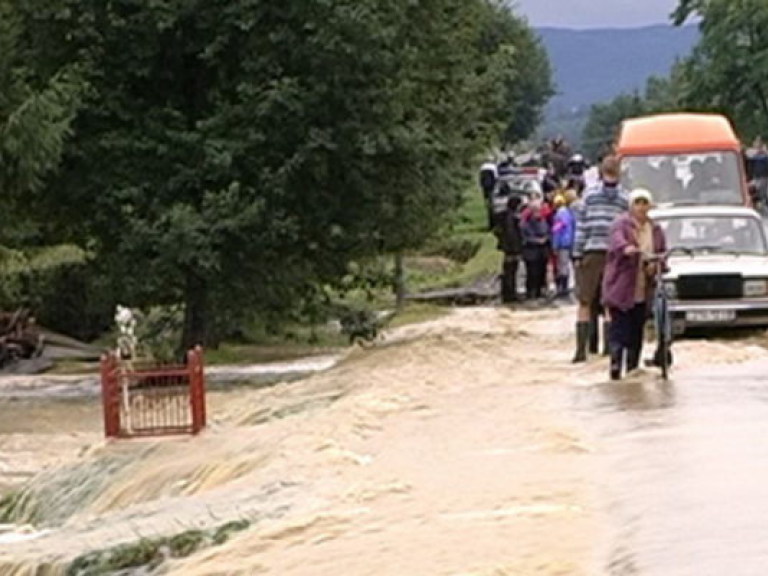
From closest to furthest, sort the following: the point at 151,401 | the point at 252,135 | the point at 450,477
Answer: the point at 450,477 → the point at 151,401 → the point at 252,135

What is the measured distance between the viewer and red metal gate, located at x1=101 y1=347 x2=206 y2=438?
75.2 ft

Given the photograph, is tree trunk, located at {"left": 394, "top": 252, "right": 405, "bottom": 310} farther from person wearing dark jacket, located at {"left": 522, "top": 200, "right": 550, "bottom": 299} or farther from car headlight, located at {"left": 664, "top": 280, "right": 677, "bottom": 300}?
car headlight, located at {"left": 664, "top": 280, "right": 677, "bottom": 300}

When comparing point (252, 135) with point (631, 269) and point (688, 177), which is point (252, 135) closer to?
point (688, 177)

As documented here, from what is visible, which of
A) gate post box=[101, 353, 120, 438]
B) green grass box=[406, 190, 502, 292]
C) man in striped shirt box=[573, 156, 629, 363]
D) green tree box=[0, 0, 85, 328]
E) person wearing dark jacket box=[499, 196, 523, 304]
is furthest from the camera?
green grass box=[406, 190, 502, 292]

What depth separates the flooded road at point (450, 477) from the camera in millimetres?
12438

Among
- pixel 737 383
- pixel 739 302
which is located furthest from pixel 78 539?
pixel 739 302

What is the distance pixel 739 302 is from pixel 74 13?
449 inches

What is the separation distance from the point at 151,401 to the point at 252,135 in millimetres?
8840

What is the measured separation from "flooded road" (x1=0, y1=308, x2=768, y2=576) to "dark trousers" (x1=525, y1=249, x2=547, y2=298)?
12030 mm

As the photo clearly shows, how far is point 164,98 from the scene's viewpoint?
3362cm

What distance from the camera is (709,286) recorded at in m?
26.6

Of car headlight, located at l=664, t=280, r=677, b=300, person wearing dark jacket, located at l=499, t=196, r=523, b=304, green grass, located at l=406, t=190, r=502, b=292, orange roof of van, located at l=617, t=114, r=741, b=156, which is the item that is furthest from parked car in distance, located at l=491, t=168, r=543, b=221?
car headlight, located at l=664, t=280, r=677, b=300

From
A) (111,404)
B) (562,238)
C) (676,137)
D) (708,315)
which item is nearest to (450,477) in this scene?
(111,404)

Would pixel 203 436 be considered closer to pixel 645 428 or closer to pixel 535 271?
pixel 645 428
